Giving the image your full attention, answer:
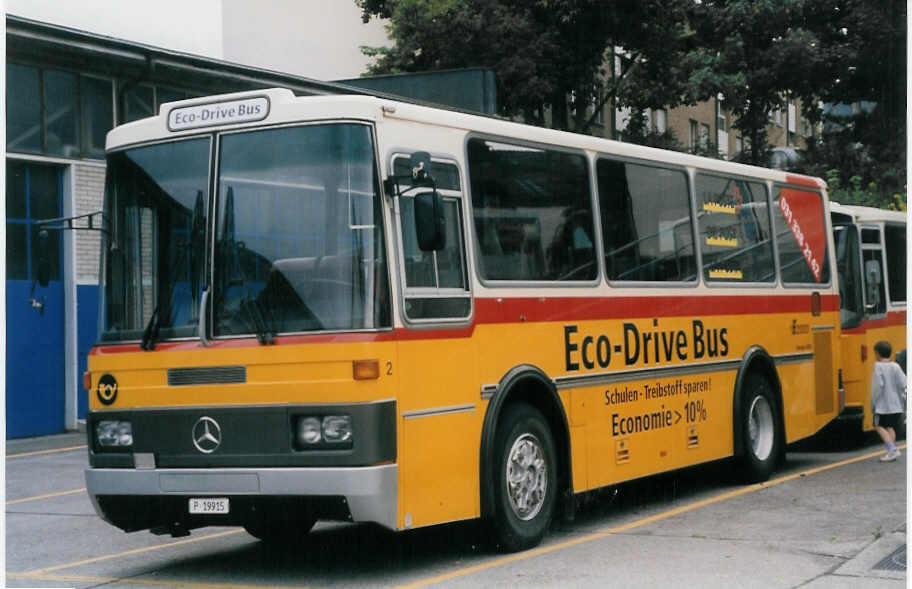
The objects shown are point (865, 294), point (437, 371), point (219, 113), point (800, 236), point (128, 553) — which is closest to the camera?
point (437, 371)

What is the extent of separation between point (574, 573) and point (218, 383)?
2.41 m

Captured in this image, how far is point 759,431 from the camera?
1383cm

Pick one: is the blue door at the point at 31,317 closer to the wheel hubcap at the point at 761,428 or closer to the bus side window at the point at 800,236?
the bus side window at the point at 800,236

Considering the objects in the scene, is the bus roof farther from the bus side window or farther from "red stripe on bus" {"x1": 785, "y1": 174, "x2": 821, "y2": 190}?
"red stripe on bus" {"x1": 785, "y1": 174, "x2": 821, "y2": 190}

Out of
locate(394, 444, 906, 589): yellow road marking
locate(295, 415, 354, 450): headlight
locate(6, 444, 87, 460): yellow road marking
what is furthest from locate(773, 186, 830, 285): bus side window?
locate(6, 444, 87, 460): yellow road marking

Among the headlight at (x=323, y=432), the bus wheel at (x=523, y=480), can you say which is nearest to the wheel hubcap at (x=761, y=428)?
the bus wheel at (x=523, y=480)

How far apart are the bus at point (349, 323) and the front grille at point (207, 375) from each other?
1 cm

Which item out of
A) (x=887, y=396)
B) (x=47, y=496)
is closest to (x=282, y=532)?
(x=47, y=496)

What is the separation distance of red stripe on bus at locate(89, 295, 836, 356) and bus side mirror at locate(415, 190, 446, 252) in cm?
55

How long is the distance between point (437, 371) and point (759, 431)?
5.62 meters

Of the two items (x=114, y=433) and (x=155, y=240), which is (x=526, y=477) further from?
(x=155, y=240)

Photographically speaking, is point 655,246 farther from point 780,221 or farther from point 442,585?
point 442,585

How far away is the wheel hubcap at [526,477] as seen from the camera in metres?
9.78

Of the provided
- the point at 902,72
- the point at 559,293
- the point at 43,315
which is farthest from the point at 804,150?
the point at 559,293
